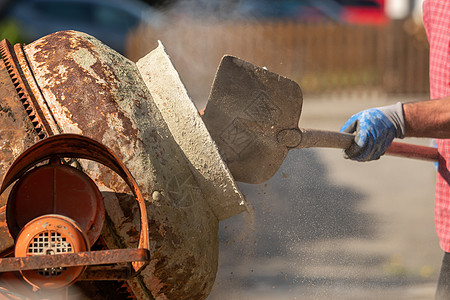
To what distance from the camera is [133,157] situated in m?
1.98

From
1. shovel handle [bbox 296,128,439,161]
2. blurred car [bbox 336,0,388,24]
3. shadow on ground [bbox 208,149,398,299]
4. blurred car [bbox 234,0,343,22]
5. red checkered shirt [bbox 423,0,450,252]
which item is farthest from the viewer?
blurred car [bbox 336,0,388,24]

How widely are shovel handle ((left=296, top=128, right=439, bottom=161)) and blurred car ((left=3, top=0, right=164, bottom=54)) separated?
26.3 ft

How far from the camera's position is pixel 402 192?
6910 millimetres

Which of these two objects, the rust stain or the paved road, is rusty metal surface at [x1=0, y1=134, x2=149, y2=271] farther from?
the paved road

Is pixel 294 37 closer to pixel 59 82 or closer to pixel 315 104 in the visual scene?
pixel 315 104

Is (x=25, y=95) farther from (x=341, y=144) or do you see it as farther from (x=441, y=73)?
(x=441, y=73)

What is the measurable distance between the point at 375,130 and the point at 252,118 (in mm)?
729

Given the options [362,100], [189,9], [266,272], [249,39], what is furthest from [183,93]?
[362,100]

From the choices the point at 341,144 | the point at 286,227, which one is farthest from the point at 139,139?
the point at 286,227

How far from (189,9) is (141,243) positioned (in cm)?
850

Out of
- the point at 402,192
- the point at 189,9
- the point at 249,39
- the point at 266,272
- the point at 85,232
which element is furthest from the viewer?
the point at 249,39

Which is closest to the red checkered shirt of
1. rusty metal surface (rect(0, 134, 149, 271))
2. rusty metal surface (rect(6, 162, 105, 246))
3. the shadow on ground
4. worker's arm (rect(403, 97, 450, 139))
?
worker's arm (rect(403, 97, 450, 139))

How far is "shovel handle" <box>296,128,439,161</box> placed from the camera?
8.57ft

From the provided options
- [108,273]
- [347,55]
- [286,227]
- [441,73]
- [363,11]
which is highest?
[108,273]
